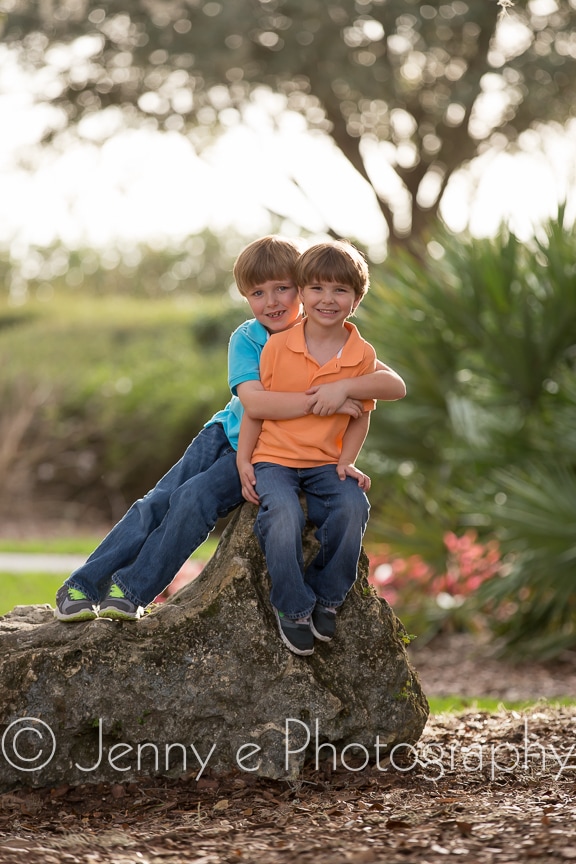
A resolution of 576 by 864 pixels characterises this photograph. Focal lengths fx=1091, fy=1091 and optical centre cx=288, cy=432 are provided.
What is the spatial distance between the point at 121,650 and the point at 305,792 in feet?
2.79

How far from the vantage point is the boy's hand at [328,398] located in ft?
12.6

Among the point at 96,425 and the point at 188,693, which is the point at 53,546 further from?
the point at 188,693

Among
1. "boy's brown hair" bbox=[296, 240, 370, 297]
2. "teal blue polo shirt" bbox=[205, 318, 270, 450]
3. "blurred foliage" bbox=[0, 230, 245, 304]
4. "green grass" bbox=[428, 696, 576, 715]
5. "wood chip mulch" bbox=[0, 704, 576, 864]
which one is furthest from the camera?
"blurred foliage" bbox=[0, 230, 245, 304]

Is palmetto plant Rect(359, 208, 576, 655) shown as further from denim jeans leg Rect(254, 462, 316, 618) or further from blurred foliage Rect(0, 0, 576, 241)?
blurred foliage Rect(0, 0, 576, 241)

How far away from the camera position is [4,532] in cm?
1477

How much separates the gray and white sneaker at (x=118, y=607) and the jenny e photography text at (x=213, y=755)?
40 cm

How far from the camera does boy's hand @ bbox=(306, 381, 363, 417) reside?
152 inches

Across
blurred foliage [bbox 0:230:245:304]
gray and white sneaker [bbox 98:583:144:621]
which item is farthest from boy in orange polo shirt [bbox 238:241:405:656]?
blurred foliage [bbox 0:230:245:304]

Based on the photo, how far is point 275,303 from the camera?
13.1ft

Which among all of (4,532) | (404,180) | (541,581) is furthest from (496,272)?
(404,180)

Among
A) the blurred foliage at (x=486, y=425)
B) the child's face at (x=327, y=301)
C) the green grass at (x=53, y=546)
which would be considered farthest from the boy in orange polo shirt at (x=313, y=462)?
the green grass at (x=53, y=546)

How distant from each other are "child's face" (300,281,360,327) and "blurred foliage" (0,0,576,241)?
14468mm

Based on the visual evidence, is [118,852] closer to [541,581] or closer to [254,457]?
[254,457]

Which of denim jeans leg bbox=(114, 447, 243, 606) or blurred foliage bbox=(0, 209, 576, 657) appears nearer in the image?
denim jeans leg bbox=(114, 447, 243, 606)
